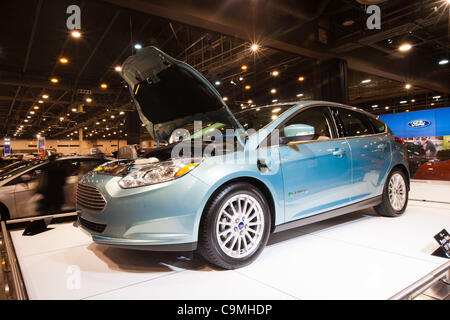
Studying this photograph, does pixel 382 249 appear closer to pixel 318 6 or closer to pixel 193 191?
pixel 193 191

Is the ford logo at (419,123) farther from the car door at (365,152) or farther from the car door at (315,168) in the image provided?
the car door at (315,168)

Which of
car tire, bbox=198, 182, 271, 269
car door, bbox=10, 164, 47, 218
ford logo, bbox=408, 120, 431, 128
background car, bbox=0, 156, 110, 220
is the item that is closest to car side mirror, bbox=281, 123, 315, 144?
car tire, bbox=198, 182, 271, 269

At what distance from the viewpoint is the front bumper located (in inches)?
71.4

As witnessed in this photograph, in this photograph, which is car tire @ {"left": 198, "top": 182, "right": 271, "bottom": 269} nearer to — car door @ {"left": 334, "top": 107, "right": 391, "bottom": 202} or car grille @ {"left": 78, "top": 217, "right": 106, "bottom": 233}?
car grille @ {"left": 78, "top": 217, "right": 106, "bottom": 233}

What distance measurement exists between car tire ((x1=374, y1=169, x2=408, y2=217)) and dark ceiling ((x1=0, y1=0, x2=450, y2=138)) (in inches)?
138

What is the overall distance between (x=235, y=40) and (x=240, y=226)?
5368 millimetres

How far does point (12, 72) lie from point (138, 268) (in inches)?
509

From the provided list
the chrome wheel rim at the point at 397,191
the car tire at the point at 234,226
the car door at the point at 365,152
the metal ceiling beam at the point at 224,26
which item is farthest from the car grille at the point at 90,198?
the metal ceiling beam at the point at 224,26

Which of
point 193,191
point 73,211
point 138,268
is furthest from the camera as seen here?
point 73,211

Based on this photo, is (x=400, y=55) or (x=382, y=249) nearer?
(x=382, y=249)

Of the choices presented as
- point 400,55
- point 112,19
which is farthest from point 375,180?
point 400,55

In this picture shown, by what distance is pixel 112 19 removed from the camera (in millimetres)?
7102

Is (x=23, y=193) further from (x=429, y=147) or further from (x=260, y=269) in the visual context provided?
(x=429, y=147)

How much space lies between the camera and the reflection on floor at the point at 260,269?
5.63ft
